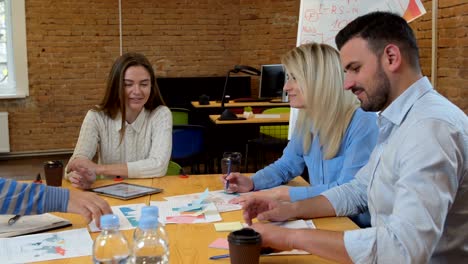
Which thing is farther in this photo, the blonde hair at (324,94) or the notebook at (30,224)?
the blonde hair at (324,94)

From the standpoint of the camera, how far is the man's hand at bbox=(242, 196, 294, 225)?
190 cm

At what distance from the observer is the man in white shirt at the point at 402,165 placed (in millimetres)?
1365

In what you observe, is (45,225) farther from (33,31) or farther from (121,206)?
(33,31)

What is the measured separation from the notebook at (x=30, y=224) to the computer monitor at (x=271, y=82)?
5.80 meters

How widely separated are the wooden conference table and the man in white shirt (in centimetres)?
15

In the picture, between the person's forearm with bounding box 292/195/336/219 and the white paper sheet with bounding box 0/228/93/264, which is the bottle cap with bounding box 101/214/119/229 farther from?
the person's forearm with bounding box 292/195/336/219

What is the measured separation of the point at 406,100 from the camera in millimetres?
1593

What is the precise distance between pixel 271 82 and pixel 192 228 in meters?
5.90

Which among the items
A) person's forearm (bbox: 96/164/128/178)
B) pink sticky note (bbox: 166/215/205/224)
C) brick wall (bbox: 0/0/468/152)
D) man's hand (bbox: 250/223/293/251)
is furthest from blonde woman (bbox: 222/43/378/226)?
brick wall (bbox: 0/0/468/152)

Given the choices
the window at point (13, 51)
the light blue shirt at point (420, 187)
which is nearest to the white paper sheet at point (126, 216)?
the light blue shirt at point (420, 187)

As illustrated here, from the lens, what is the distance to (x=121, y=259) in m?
1.40

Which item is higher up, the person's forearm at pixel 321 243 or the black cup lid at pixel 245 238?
the black cup lid at pixel 245 238

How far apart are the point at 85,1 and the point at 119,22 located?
0.58 m

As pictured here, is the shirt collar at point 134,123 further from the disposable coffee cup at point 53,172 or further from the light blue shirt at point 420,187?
the light blue shirt at point 420,187
